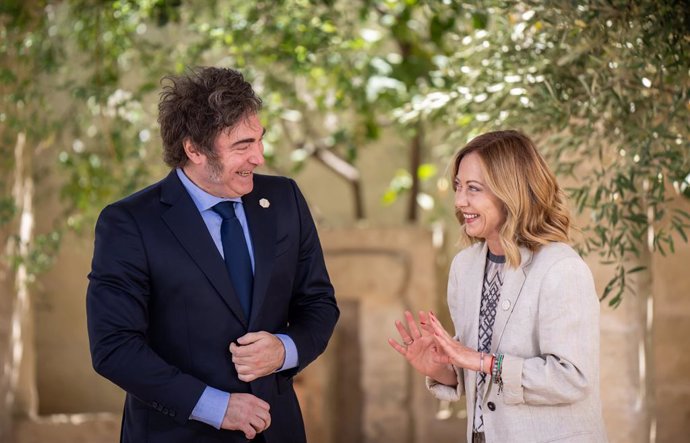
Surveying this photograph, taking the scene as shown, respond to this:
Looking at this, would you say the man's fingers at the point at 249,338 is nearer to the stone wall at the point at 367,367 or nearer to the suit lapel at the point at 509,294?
the suit lapel at the point at 509,294

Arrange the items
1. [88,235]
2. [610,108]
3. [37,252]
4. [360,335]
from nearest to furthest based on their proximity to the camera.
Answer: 1. [610,108]
2. [37,252]
3. [360,335]
4. [88,235]

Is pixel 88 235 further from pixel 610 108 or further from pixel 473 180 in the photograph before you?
pixel 473 180

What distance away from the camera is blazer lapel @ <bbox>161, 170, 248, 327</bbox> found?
9.57 feet

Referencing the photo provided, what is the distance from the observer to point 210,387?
9.42 ft

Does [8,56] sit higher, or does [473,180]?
[8,56]

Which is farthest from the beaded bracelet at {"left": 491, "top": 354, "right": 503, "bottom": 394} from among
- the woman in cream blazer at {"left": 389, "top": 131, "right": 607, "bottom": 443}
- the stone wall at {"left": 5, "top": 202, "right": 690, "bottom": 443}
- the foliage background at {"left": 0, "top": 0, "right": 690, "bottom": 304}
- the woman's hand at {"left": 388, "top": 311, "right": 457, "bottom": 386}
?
the stone wall at {"left": 5, "top": 202, "right": 690, "bottom": 443}

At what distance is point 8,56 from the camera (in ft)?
19.2

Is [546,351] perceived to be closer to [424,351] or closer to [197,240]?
[424,351]

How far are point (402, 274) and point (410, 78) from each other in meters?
1.16

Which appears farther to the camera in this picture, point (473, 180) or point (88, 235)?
point (88, 235)

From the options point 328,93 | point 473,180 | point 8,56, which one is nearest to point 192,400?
point 473,180

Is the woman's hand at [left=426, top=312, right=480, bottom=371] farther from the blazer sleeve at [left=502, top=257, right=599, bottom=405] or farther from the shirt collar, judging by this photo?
the shirt collar

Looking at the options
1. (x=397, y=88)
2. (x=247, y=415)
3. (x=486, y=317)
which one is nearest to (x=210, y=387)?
(x=247, y=415)

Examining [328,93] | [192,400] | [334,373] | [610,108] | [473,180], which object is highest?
[328,93]
